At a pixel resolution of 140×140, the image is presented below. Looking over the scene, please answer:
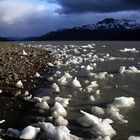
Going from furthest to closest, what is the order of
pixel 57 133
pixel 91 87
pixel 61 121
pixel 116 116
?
pixel 91 87 < pixel 116 116 < pixel 61 121 < pixel 57 133

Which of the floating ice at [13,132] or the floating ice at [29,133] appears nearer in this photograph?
the floating ice at [29,133]

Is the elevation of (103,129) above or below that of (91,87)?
above

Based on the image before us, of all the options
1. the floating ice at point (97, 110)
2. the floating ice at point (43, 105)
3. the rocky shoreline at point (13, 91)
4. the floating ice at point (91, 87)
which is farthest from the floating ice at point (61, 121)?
the floating ice at point (91, 87)

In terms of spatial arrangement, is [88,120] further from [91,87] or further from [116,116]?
[91,87]

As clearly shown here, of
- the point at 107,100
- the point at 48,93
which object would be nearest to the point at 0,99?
the point at 48,93

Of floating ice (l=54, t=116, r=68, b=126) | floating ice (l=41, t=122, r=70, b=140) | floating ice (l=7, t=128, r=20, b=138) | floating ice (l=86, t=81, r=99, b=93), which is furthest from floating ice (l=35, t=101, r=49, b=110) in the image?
floating ice (l=86, t=81, r=99, b=93)

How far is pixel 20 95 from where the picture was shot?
1026 cm

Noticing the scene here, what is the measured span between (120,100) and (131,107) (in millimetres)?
318

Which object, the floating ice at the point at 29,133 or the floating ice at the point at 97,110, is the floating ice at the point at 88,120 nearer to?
the floating ice at the point at 97,110

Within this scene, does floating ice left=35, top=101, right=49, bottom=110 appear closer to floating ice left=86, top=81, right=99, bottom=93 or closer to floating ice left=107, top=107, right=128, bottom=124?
floating ice left=107, top=107, right=128, bottom=124

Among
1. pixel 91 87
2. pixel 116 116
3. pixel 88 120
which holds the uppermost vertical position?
pixel 88 120

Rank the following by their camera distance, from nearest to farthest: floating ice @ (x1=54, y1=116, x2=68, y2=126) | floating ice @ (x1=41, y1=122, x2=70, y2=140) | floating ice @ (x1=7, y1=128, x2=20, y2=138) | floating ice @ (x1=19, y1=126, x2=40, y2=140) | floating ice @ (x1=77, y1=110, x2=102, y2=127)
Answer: floating ice @ (x1=41, y1=122, x2=70, y2=140), floating ice @ (x1=19, y1=126, x2=40, y2=140), floating ice @ (x1=7, y1=128, x2=20, y2=138), floating ice @ (x1=77, y1=110, x2=102, y2=127), floating ice @ (x1=54, y1=116, x2=68, y2=126)

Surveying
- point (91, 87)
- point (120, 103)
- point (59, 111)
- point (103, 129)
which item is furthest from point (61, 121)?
point (91, 87)

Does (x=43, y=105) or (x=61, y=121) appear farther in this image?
(x=43, y=105)
